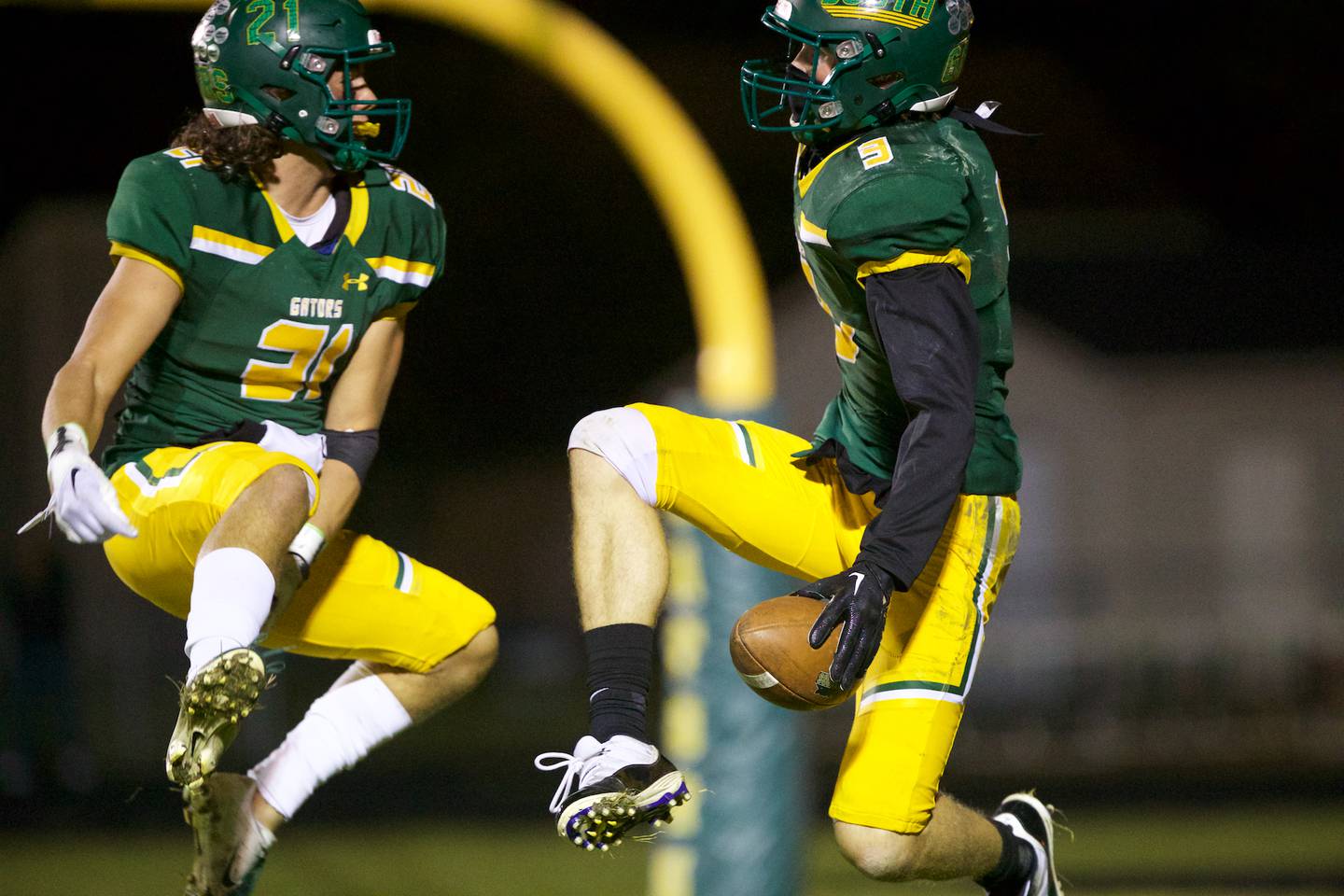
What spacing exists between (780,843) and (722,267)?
2.01 meters


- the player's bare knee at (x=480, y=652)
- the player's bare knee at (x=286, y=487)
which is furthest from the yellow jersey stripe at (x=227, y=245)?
the player's bare knee at (x=480, y=652)

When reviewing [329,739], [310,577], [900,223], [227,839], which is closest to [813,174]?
[900,223]

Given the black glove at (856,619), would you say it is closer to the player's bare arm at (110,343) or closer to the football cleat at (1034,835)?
the football cleat at (1034,835)

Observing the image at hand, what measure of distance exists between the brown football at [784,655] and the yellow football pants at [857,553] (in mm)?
88

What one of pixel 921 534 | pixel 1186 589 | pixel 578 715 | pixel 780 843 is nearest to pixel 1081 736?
pixel 1186 589

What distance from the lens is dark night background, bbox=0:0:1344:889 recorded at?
653 inches

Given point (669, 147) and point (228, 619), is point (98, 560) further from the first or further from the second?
point (228, 619)

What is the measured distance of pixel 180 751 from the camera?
127 inches

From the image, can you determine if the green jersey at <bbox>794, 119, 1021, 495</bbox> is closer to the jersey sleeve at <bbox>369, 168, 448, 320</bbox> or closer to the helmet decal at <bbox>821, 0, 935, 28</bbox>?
the helmet decal at <bbox>821, 0, 935, 28</bbox>

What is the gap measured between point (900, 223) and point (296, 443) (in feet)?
5.28

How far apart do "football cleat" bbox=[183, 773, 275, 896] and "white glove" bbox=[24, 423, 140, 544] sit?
874 mm

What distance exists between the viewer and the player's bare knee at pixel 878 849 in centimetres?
354

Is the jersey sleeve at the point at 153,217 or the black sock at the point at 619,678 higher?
the jersey sleeve at the point at 153,217

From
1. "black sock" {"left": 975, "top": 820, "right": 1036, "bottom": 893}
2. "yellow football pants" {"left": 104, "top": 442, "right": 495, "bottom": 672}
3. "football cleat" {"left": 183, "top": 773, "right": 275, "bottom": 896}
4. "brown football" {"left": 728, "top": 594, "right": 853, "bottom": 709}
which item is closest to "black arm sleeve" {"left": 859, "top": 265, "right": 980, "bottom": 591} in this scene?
"brown football" {"left": 728, "top": 594, "right": 853, "bottom": 709}
